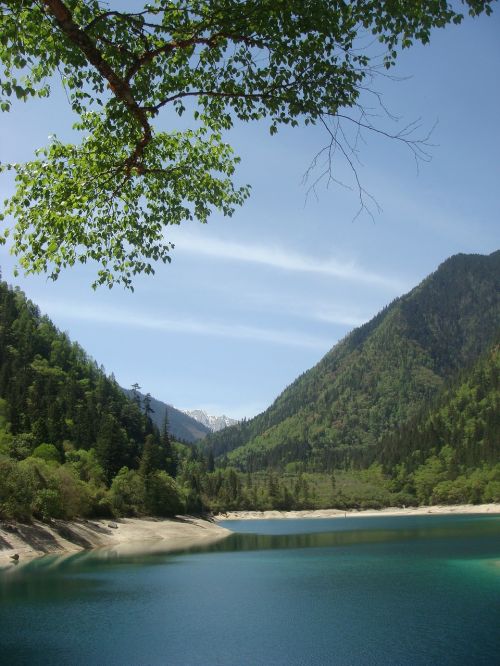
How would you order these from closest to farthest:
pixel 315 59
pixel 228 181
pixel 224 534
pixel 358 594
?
1. pixel 315 59
2. pixel 228 181
3. pixel 358 594
4. pixel 224 534

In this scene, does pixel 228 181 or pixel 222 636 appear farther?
pixel 222 636

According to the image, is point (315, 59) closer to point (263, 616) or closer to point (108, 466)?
point (263, 616)

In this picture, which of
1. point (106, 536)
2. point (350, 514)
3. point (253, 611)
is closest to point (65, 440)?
point (106, 536)

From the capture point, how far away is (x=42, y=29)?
374 inches

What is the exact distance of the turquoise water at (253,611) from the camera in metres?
25.8

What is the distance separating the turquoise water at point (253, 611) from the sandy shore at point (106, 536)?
3.59 metres

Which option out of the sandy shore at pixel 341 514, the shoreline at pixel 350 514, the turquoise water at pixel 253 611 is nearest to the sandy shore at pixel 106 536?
the turquoise water at pixel 253 611

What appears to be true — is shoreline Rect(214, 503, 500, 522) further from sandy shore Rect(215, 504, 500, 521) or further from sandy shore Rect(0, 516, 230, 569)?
sandy shore Rect(0, 516, 230, 569)

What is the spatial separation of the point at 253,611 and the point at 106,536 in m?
47.2

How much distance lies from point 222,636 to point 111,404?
129 metres

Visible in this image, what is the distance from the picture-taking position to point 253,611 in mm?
35250

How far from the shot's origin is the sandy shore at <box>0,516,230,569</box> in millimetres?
56781

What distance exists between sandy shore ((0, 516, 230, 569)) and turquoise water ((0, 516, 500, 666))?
141 inches

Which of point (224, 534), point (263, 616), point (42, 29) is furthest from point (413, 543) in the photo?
point (42, 29)
